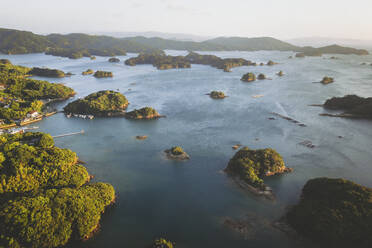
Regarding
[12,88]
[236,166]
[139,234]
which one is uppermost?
[12,88]

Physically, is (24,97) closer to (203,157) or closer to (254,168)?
(203,157)

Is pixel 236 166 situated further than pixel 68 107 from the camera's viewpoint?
No

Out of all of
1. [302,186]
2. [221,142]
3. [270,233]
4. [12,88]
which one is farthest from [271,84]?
[12,88]

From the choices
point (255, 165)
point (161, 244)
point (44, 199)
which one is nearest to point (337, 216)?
point (255, 165)

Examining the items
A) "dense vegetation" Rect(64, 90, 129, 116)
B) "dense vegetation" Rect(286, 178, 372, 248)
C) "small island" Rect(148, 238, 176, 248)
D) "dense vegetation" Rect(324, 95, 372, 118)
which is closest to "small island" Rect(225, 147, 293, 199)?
"dense vegetation" Rect(286, 178, 372, 248)

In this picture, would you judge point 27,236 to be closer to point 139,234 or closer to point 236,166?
point 139,234

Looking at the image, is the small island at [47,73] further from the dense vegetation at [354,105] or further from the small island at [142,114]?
the dense vegetation at [354,105]
